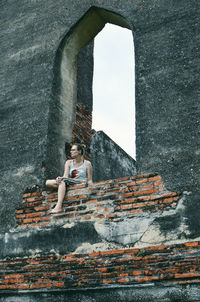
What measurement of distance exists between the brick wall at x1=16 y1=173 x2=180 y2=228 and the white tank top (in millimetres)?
192

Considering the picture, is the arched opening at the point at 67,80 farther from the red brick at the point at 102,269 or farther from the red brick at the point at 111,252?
the red brick at the point at 102,269

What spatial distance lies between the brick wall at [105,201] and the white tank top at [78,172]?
192mm

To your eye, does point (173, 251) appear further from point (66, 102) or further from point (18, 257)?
point (66, 102)

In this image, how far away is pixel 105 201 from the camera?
4.75m

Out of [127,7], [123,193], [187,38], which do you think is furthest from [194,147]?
[127,7]

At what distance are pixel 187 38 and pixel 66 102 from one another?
6.59 ft

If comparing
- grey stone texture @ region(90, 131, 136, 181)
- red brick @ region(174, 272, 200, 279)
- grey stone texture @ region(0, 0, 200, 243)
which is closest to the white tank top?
grey stone texture @ region(0, 0, 200, 243)

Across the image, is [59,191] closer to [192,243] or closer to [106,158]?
[192,243]

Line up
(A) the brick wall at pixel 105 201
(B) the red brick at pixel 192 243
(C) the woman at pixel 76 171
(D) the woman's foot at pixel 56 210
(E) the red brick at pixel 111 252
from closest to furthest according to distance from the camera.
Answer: (B) the red brick at pixel 192 243, (E) the red brick at pixel 111 252, (A) the brick wall at pixel 105 201, (D) the woman's foot at pixel 56 210, (C) the woman at pixel 76 171

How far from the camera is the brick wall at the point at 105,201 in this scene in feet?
14.8

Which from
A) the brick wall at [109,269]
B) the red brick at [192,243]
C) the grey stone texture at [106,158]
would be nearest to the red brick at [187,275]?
the brick wall at [109,269]

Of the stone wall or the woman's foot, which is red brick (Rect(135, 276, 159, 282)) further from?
the woman's foot

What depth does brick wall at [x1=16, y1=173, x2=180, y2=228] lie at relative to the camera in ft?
14.8

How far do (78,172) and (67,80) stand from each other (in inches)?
68.7
